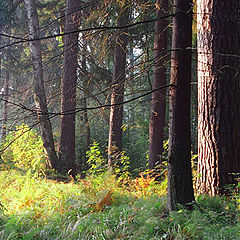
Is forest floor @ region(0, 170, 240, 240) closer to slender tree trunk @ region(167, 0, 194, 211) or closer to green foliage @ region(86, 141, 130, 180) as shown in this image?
slender tree trunk @ region(167, 0, 194, 211)

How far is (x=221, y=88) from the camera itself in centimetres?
449

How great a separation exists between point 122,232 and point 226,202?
5.41ft

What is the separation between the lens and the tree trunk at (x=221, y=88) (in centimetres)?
445

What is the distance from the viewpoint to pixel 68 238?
14.1 feet

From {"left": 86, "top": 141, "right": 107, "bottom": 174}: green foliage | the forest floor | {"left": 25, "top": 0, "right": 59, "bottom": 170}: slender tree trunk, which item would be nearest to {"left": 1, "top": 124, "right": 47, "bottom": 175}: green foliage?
{"left": 25, "top": 0, "right": 59, "bottom": 170}: slender tree trunk

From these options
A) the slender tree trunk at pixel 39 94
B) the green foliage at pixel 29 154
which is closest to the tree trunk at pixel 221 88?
the slender tree trunk at pixel 39 94

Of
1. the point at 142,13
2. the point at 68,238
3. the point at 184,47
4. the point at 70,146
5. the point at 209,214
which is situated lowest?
the point at 68,238

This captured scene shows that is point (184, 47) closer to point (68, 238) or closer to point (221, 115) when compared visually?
point (221, 115)

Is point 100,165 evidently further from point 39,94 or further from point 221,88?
point 221,88

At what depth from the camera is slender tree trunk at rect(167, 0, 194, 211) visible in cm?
394

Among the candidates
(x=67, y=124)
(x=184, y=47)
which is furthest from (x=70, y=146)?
(x=184, y=47)

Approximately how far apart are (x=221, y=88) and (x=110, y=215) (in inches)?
110

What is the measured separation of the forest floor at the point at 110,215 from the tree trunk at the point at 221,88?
1.79 ft

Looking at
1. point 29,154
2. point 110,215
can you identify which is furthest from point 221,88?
point 29,154
